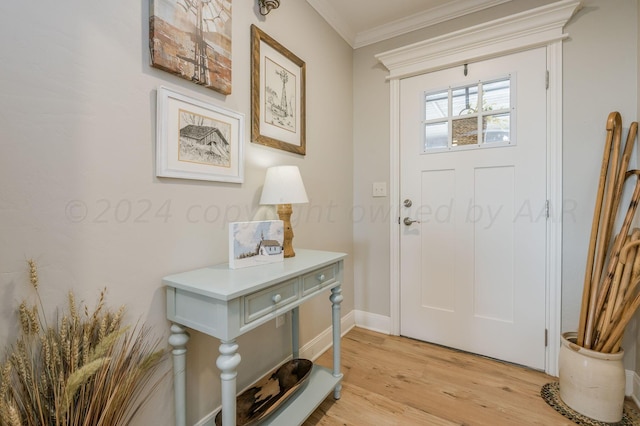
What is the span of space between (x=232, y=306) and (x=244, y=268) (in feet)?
0.98

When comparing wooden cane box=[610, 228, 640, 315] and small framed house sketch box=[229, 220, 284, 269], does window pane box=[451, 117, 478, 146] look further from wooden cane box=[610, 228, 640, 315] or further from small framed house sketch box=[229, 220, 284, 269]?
small framed house sketch box=[229, 220, 284, 269]

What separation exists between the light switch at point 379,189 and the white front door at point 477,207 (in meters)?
0.14

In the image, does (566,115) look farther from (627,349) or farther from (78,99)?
(78,99)

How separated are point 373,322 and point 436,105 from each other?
5.81 ft

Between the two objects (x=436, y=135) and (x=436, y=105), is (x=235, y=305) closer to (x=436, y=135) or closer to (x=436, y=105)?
(x=436, y=135)

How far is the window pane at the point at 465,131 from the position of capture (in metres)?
1.92

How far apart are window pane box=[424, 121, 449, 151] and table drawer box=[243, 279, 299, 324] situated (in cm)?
150

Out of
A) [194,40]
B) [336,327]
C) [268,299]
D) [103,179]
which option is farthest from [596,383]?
[194,40]

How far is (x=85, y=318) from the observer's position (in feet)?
2.90

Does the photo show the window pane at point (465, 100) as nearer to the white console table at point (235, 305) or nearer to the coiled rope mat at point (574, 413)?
the white console table at point (235, 305)

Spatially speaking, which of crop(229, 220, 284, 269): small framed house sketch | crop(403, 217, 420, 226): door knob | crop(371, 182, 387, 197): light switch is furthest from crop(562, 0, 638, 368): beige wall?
crop(229, 220, 284, 269): small framed house sketch

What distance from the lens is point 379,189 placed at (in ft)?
7.49

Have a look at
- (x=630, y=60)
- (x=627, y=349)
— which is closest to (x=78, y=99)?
(x=630, y=60)

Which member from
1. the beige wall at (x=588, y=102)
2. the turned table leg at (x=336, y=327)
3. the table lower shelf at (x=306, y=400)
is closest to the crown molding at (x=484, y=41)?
the beige wall at (x=588, y=102)
